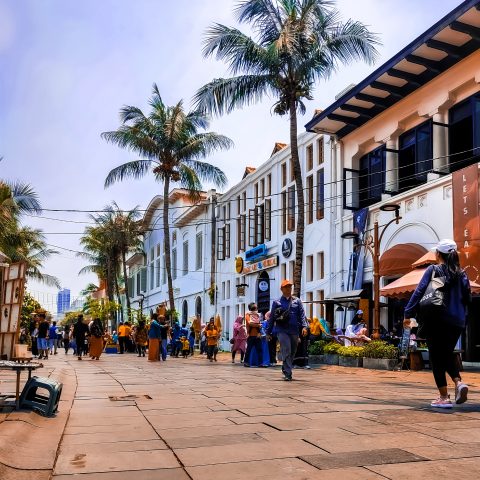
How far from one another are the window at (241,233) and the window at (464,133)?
59.7 ft

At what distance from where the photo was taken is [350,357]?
1628cm

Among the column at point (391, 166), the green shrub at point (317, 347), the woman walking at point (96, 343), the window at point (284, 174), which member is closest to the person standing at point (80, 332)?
the woman walking at point (96, 343)

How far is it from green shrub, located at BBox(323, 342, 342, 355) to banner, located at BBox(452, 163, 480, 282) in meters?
3.85

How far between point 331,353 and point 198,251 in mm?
27703

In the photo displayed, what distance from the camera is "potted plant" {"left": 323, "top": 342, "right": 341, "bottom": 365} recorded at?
17.1 metres

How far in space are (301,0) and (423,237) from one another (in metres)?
8.33

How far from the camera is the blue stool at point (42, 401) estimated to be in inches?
257

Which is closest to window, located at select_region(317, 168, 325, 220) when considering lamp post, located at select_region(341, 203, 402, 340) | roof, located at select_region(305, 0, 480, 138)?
roof, located at select_region(305, 0, 480, 138)

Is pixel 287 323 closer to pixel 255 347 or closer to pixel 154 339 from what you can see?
pixel 255 347

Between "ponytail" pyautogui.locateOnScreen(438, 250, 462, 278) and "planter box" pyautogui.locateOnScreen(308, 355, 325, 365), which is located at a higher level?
"ponytail" pyautogui.locateOnScreen(438, 250, 462, 278)

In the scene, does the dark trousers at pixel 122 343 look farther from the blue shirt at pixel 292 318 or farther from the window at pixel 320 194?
the blue shirt at pixel 292 318

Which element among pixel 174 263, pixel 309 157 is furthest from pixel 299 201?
pixel 174 263

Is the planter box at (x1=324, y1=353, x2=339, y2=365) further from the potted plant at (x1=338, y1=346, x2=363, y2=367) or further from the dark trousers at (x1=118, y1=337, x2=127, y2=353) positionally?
the dark trousers at (x1=118, y1=337, x2=127, y2=353)

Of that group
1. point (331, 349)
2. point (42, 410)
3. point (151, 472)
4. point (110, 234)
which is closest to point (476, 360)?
point (331, 349)
